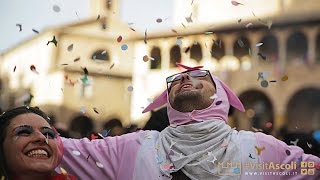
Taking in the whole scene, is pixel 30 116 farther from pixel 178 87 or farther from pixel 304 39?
pixel 304 39

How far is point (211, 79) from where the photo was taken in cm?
269

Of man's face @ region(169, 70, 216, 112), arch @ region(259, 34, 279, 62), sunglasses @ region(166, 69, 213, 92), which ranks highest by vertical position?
sunglasses @ region(166, 69, 213, 92)

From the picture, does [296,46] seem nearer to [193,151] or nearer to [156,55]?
[156,55]

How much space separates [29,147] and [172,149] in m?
0.60

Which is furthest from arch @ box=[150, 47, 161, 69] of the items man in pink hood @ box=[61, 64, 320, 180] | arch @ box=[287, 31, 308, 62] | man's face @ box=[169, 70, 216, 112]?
arch @ box=[287, 31, 308, 62]

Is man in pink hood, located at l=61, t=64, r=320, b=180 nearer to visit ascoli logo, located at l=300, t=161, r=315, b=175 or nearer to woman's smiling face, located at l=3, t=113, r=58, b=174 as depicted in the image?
visit ascoli logo, located at l=300, t=161, r=315, b=175

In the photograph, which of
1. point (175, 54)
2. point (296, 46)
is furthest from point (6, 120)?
point (296, 46)

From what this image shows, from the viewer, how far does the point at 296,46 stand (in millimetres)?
19266

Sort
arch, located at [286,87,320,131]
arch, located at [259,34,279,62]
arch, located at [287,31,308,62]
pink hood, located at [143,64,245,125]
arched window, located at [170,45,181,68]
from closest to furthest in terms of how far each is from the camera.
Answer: pink hood, located at [143,64,245,125] → arched window, located at [170,45,181,68] → arch, located at [286,87,320,131] → arch, located at [259,34,279,62] → arch, located at [287,31,308,62]

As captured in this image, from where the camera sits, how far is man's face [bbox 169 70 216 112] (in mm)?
2514

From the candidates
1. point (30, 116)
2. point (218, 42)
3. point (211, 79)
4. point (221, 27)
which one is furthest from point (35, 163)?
point (221, 27)

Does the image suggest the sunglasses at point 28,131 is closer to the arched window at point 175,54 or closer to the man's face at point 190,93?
the man's face at point 190,93

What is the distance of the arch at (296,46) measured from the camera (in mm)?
19125

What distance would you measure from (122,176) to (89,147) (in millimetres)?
213
